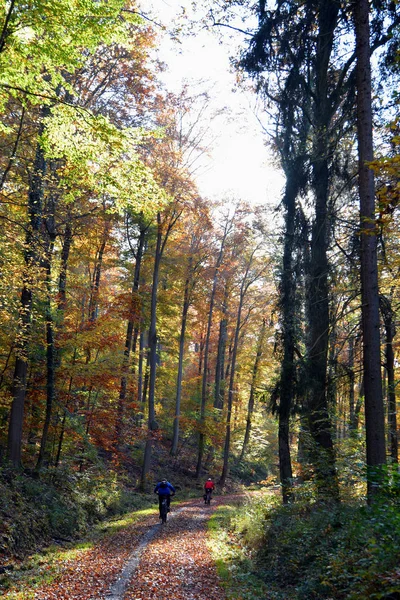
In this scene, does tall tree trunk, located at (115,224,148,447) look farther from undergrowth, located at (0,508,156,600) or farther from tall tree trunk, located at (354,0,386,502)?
tall tree trunk, located at (354,0,386,502)

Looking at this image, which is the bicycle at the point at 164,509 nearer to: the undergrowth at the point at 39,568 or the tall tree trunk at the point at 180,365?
the undergrowth at the point at 39,568

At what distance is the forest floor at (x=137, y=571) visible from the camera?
708 cm

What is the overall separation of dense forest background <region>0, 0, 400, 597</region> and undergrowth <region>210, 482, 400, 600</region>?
1.81ft

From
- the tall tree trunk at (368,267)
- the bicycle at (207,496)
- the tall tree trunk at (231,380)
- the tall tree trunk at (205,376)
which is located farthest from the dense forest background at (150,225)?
the tall tree trunk at (231,380)

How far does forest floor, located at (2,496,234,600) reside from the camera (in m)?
7.08

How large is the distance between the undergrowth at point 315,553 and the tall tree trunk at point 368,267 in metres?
1.27

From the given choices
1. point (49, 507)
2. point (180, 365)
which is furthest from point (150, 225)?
point (49, 507)

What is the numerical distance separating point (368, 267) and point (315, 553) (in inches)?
206

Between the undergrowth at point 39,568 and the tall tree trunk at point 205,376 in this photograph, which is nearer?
the undergrowth at point 39,568

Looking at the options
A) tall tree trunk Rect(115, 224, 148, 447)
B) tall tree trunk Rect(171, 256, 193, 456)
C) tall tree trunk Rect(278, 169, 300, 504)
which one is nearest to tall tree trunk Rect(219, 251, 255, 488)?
tall tree trunk Rect(171, 256, 193, 456)

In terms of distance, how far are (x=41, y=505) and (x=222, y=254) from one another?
66.4ft

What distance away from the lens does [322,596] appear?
647 centimetres

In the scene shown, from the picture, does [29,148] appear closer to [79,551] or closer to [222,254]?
[79,551]

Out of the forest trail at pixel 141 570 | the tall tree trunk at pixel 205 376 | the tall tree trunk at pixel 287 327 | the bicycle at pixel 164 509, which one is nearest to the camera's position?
the forest trail at pixel 141 570
